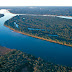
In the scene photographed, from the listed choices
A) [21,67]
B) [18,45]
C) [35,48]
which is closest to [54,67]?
[21,67]

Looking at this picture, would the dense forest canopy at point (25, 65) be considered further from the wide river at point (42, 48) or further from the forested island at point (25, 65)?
the wide river at point (42, 48)

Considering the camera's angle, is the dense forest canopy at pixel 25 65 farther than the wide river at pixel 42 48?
No

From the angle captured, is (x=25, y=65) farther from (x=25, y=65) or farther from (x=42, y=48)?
(x=42, y=48)

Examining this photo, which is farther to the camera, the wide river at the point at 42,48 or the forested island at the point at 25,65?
the wide river at the point at 42,48

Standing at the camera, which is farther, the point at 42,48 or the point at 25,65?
the point at 42,48

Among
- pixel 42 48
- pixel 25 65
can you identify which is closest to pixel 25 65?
pixel 25 65

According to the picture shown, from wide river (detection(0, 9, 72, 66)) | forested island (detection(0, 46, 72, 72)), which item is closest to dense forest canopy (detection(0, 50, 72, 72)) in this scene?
forested island (detection(0, 46, 72, 72))

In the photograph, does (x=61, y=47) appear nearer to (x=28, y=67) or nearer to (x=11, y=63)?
(x=28, y=67)

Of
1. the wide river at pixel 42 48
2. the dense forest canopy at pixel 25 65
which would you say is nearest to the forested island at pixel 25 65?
the dense forest canopy at pixel 25 65

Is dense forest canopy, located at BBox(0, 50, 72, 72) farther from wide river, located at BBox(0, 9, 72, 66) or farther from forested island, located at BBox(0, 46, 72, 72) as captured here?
wide river, located at BBox(0, 9, 72, 66)

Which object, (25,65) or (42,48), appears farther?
(42,48)

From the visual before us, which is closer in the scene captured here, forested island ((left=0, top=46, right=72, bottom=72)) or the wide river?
forested island ((left=0, top=46, right=72, bottom=72))
